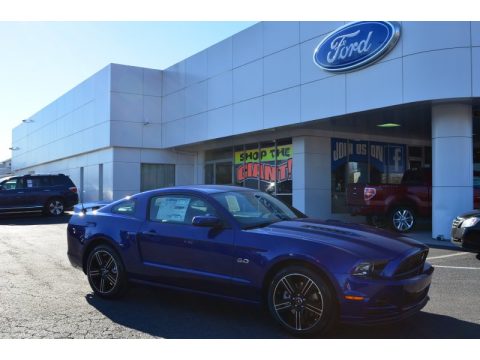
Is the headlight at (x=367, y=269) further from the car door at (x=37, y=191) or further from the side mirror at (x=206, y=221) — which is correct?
the car door at (x=37, y=191)

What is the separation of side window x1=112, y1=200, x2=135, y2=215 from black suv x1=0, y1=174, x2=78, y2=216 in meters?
15.1

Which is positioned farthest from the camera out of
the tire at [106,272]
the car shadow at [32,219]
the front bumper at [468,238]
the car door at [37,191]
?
the car door at [37,191]

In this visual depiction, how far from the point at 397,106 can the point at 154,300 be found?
8708 mm

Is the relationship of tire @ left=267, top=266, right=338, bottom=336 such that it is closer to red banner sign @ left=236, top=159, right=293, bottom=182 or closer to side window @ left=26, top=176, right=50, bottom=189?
red banner sign @ left=236, top=159, right=293, bottom=182

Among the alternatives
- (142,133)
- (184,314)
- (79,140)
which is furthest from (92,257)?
(79,140)

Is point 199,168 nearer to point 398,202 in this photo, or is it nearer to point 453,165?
point 398,202

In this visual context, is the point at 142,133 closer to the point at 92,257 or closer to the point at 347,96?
the point at 347,96

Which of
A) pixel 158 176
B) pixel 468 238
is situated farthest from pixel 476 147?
pixel 158 176

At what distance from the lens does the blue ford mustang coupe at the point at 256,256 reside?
14.1 feet

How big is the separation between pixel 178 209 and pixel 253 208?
914 mm

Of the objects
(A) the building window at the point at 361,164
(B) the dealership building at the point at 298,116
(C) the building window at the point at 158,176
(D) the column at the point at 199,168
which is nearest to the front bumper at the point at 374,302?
(B) the dealership building at the point at 298,116

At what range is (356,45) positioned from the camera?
1279 cm

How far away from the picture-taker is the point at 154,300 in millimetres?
6043

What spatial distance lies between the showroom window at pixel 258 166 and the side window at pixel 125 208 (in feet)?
31.6
